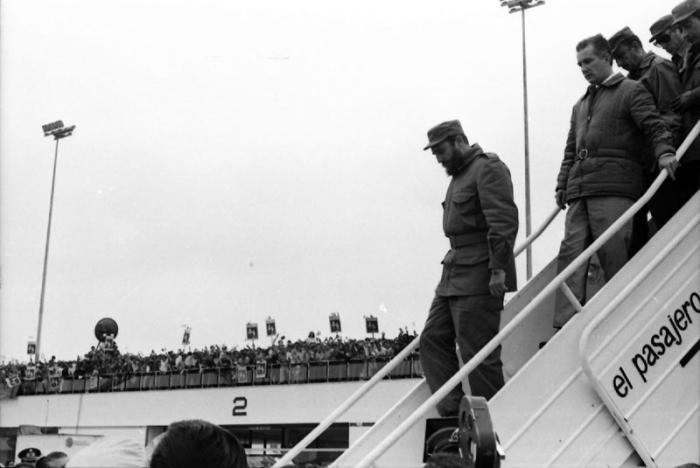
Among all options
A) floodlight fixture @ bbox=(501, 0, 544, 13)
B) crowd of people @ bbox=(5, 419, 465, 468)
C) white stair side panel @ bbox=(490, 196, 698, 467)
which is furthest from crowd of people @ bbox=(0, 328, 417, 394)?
crowd of people @ bbox=(5, 419, 465, 468)

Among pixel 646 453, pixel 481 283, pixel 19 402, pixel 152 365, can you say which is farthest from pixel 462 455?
pixel 19 402

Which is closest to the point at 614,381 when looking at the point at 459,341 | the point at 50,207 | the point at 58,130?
the point at 459,341

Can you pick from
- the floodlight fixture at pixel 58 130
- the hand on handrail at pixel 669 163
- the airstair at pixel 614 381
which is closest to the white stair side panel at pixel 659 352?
the airstair at pixel 614 381

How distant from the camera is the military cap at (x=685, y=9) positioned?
4.19 metres

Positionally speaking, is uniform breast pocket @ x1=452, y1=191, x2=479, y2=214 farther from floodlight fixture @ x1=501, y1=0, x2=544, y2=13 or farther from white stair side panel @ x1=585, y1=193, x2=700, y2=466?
floodlight fixture @ x1=501, y1=0, x2=544, y2=13

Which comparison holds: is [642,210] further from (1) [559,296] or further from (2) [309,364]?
(2) [309,364]

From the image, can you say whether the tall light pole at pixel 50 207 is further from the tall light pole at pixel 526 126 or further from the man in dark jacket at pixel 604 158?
the man in dark jacket at pixel 604 158

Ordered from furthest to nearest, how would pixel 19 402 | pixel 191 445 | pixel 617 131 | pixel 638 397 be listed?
pixel 19 402 < pixel 617 131 < pixel 638 397 < pixel 191 445

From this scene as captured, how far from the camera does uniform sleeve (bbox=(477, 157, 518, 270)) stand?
3.79m

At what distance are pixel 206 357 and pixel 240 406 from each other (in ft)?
6.72

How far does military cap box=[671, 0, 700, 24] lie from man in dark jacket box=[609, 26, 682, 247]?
0.90 ft

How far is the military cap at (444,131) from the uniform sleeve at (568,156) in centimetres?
68

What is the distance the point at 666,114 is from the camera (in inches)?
170

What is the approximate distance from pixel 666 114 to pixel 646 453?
1725 millimetres
